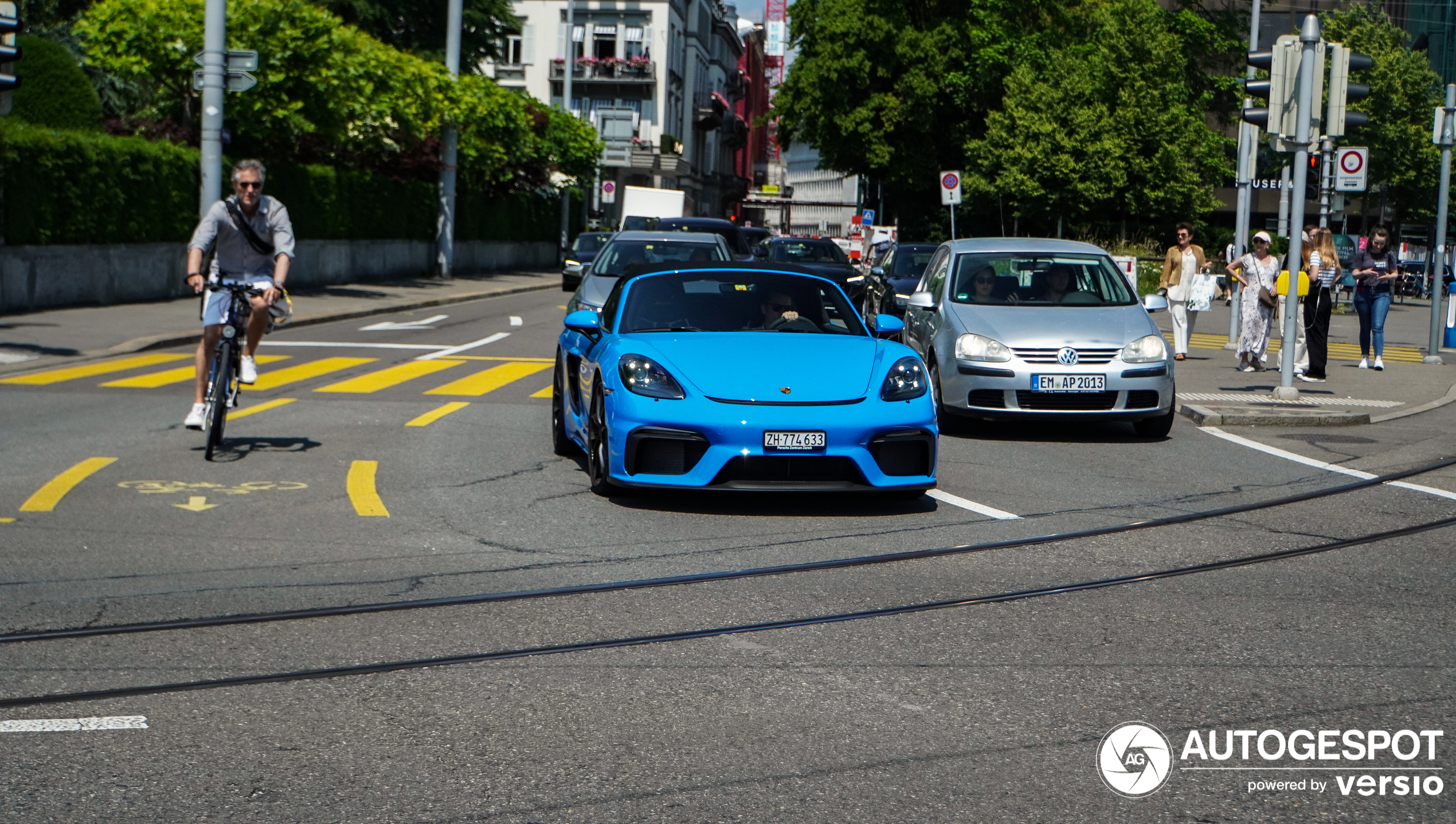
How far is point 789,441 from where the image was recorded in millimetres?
8211

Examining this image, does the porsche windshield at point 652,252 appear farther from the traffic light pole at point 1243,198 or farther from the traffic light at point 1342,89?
the traffic light pole at point 1243,198

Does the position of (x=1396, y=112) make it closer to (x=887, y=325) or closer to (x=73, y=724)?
(x=887, y=325)

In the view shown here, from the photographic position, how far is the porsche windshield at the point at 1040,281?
13.2 meters

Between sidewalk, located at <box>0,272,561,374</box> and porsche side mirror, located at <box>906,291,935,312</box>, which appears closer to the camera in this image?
porsche side mirror, located at <box>906,291,935,312</box>

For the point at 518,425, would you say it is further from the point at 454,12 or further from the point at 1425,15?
the point at 1425,15

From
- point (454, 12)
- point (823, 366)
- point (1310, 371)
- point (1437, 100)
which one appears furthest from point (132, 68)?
point (1437, 100)

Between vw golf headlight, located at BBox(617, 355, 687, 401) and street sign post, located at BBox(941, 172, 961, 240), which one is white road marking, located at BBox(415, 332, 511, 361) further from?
street sign post, located at BBox(941, 172, 961, 240)

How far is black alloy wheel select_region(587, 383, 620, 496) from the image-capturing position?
861 centimetres

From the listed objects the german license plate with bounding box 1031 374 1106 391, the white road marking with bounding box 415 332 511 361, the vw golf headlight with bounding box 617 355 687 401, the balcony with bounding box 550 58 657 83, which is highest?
the balcony with bounding box 550 58 657 83

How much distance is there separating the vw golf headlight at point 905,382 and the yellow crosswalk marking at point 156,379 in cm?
751

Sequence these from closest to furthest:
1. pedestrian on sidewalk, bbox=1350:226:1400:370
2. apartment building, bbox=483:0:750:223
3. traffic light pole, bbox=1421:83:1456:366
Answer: pedestrian on sidewalk, bbox=1350:226:1400:370 < traffic light pole, bbox=1421:83:1456:366 < apartment building, bbox=483:0:750:223

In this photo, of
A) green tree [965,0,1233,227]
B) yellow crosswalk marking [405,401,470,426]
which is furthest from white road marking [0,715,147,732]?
green tree [965,0,1233,227]

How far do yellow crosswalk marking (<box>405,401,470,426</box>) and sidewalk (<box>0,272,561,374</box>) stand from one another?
196 inches

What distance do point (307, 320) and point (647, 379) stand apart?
17.1 meters
